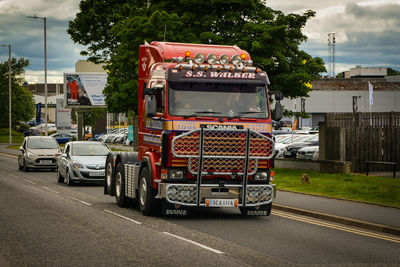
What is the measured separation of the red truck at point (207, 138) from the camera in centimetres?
1366

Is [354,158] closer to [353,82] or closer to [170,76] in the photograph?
[170,76]

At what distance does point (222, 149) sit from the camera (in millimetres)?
13727

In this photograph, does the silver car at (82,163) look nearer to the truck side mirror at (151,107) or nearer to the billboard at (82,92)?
the truck side mirror at (151,107)

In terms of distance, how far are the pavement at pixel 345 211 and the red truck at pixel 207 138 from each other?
1407 millimetres

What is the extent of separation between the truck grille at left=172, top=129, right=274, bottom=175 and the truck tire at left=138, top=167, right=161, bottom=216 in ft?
3.89

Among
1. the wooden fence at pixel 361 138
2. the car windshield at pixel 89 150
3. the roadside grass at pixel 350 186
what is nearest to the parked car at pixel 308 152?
the wooden fence at pixel 361 138

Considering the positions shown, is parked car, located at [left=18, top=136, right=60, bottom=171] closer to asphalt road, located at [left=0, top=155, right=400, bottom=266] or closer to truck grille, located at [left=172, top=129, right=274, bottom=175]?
asphalt road, located at [left=0, top=155, right=400, bottom=266]

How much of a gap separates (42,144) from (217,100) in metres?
22.1

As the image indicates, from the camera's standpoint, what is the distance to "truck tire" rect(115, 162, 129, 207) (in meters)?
17.0

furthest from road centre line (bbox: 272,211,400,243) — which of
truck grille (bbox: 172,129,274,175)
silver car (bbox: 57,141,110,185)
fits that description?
silver car (bbox: 57,141,110,185)

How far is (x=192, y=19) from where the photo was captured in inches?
1139

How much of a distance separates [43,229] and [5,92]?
99491 mm

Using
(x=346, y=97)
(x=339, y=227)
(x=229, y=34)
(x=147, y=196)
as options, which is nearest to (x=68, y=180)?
(x=229, y=34)

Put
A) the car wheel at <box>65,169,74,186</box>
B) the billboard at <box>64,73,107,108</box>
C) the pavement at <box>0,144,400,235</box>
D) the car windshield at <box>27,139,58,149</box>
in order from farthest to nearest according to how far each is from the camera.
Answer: the billboard at <box>64,73,107,108</box>, the car windshield at <box>27,139,58,149</box>, the car wheel at <box>65,169,74,186</box>, the pavement at <box>0,144,400,235</box>
